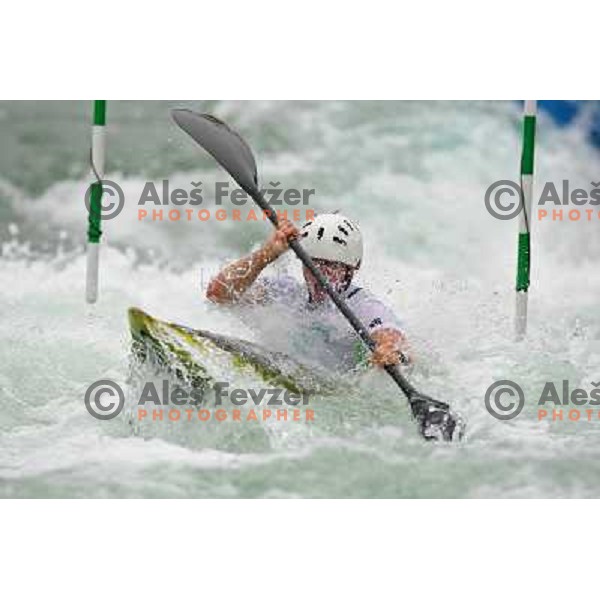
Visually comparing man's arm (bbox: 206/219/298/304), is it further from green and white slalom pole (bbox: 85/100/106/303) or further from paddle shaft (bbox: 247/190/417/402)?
green and white slalom pole (bbox: 85/100/106/303)

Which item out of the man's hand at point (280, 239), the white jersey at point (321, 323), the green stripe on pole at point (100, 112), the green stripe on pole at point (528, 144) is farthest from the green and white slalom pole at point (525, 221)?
the green stripe on pole at point (100, 112)

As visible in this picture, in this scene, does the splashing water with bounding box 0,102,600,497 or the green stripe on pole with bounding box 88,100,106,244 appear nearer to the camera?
the splashing water with bounding box 0,102,600,497

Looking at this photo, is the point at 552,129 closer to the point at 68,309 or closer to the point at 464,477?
the point at 464,477

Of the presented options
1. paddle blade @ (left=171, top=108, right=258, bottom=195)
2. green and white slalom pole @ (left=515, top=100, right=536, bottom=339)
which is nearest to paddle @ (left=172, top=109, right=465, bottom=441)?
paddle blade @ (left=171, top=108, right=258, bottom=195)

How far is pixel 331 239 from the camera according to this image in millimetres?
2748

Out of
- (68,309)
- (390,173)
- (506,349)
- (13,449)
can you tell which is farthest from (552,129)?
(13,449)

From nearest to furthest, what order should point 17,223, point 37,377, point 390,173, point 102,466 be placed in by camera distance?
1. point 102,466
2. point 37,377
3. point 17,223
4. point 390,173

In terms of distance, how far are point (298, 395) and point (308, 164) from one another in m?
0.67

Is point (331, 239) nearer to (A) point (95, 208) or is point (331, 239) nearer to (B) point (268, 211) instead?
(B) point (268, 211)

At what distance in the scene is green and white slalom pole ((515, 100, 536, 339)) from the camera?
282cm

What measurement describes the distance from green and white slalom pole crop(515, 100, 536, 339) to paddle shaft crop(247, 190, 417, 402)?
0.26m

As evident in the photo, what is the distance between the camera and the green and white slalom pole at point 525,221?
282cm

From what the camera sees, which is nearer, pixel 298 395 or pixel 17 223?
pixel 298 395

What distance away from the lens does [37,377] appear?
110 inches
